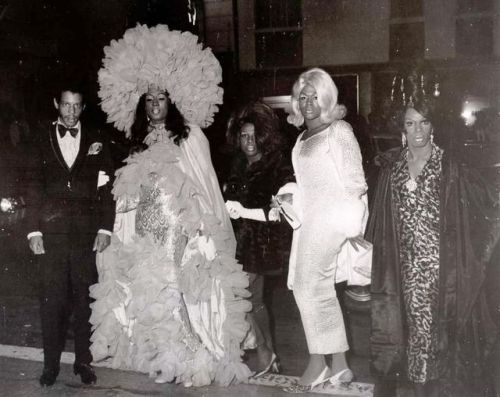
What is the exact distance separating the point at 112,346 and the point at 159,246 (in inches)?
33.6

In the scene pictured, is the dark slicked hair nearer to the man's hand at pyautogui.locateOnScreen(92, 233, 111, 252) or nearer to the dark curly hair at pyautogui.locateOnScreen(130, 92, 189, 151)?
the dark curly hair at pyautogui.locateOnScreen(130, 92, 189, 151)

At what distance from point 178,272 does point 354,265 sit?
1.19 m

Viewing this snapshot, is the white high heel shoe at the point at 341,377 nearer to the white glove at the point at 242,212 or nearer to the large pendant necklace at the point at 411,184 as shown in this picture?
the white glove at the point at 242,212

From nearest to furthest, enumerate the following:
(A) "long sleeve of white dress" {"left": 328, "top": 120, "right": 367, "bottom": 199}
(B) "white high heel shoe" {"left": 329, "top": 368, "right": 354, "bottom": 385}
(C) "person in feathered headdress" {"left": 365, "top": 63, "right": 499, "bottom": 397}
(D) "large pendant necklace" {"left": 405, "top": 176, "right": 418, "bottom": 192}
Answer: (C) "person in feathered headdress" {"left": 365, "top": 63, "right": 499, "bottom": 397}, (D) "large pendant necklace" {"left": 405, "top": 176, "right": 418, "bottom": 192}, (A) "long sleeve of white dress" {"left": 328, "top": 120, "right": 367, "bottom": 199}, (B) "white high heel shoe" {"left": 329, "top": 368, "right": 354, "bottom": 385}

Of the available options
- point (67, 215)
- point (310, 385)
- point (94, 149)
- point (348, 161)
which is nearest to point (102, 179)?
point (94, 149)

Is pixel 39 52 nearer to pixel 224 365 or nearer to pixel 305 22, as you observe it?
pixel 305 22

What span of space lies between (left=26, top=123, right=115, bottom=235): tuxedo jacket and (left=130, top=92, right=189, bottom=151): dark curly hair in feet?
0.73

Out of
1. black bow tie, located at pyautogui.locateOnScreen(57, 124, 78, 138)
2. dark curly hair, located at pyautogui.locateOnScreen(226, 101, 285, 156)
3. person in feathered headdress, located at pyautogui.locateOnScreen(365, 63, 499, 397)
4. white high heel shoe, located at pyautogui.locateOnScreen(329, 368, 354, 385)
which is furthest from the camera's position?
dark curly hair, located at pyautogui.locateOnScreen(226, 101, 285, 156)

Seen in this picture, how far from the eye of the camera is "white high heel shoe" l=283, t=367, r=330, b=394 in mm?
3744

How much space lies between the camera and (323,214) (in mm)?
3639

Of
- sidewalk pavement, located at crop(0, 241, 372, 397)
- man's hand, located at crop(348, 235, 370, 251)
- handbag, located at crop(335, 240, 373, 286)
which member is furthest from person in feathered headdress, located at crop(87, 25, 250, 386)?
man's hand, located at crop(348, 235, 370, 251)

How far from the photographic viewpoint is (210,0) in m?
14.2

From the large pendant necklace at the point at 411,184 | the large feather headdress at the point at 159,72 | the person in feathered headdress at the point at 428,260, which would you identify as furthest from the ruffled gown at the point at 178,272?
the large pendant necklace at the point at 411,184

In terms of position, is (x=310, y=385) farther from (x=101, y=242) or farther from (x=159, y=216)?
(x=101, y=242)
